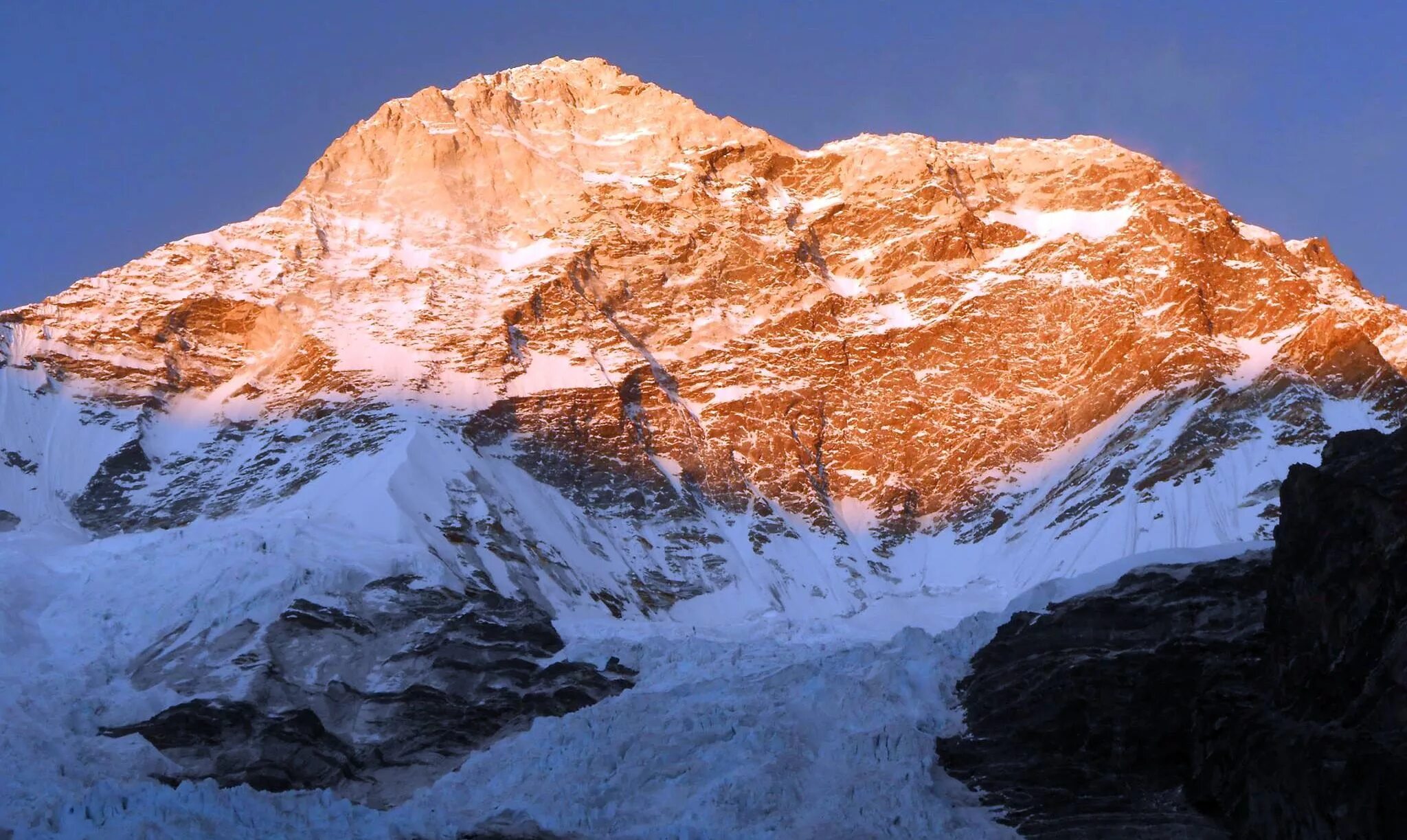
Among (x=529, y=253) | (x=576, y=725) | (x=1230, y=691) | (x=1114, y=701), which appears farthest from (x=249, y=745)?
(x=529, y=253)

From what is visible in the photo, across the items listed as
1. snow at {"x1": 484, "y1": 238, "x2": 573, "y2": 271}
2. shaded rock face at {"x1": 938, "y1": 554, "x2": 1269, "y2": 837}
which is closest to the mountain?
snow at {"x1": 484, "y1": 238, "x2": 573, "y2": 271}

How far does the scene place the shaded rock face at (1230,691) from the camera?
42.5m

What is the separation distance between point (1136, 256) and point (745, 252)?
114 ft

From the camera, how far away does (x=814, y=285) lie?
16088 cm

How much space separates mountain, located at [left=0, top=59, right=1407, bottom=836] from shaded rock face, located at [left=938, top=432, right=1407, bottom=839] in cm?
433

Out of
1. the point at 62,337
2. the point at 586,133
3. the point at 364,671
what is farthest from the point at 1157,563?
the point at 586,133

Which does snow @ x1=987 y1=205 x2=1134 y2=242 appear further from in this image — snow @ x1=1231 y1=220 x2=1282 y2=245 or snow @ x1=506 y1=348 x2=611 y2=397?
snow @ x1=506 y1=348 x2=611 y2=397

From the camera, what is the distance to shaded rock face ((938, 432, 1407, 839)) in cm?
4247

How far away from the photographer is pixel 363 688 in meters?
85.8

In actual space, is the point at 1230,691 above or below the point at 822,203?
below

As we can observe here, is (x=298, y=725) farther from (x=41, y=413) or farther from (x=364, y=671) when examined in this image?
(x=41, y=413)

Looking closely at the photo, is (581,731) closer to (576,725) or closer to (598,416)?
(576,725)

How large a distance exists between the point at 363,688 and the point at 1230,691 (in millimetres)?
45332

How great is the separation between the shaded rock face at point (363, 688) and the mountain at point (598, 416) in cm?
23
